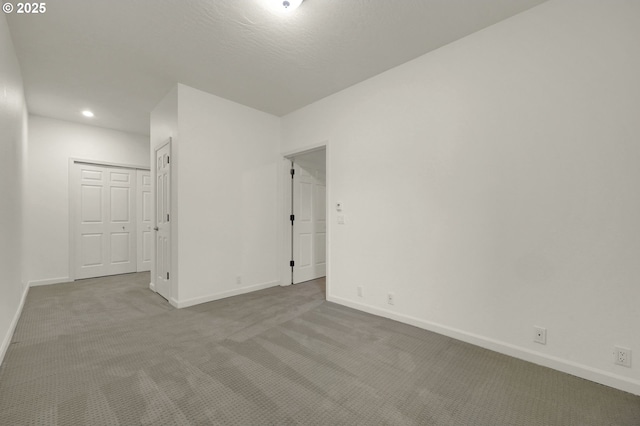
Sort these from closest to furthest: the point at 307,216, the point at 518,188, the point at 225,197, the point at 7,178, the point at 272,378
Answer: the point at 272,378 → the point at 518,188 → the point at 7,178 → the point at 225,197 → the point at 307,216

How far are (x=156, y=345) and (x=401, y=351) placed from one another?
2.10 m

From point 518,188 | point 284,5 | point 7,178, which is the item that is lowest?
point 518,188

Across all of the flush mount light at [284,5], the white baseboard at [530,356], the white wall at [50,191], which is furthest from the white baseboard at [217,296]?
the flush mount light at [284,5]

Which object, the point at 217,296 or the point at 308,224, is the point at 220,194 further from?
the point at 308,224

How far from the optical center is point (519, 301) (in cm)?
216

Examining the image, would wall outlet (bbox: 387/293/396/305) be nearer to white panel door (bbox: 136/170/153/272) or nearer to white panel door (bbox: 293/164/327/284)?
white panel door (bbox: 293/164/327/284)

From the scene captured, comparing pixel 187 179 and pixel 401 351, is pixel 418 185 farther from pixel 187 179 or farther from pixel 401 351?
pixel 187 179

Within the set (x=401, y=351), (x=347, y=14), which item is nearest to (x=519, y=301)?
(x=401, y=351)

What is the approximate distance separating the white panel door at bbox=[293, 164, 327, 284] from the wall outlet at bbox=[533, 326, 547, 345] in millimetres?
3136

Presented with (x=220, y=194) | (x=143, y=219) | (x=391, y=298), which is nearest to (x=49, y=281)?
(x=143, y=219)

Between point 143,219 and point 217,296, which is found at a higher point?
point 143,219

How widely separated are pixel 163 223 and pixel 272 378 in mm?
2735

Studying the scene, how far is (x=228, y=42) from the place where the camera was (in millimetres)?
2514

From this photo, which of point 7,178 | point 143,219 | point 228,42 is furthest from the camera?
point 143,219
